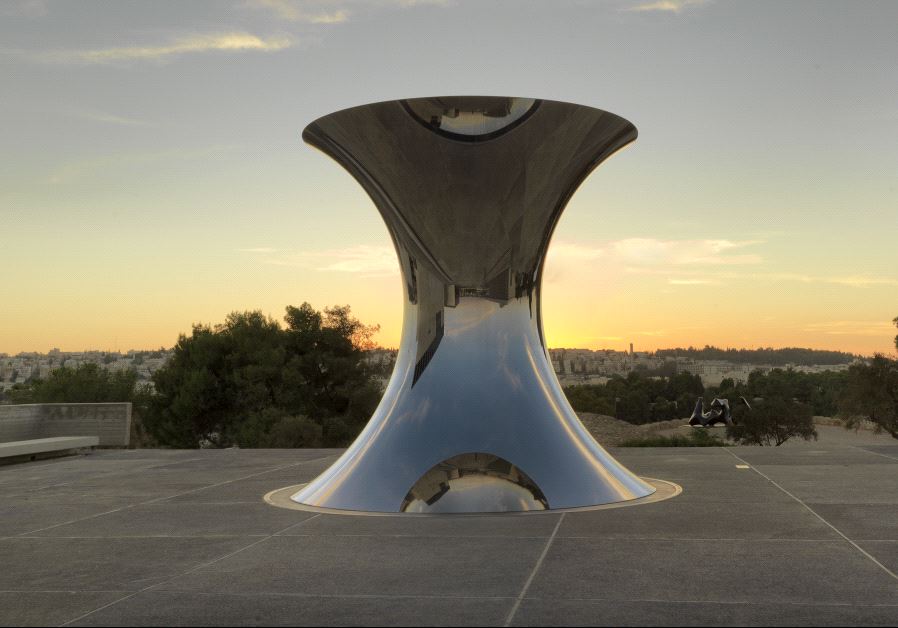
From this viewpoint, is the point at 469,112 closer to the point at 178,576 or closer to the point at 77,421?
the point at 178,576

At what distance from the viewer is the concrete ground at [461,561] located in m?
4.41

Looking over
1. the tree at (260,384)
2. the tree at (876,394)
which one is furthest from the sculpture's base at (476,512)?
the tree at (876,394)

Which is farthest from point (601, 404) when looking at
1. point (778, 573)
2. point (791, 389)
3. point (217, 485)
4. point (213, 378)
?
point (778, 573)

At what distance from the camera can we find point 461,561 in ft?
18.3

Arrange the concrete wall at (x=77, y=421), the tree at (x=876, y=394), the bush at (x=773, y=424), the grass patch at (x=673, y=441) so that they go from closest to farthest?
the concrete wall at (x=77, y=421)
the grass patch at (x=673, y=441)
the tree at (x=876, y=394)
the bush at (x=773, y=424)

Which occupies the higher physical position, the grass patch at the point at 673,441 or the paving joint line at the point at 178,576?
the paving joint line at the point at 178,576

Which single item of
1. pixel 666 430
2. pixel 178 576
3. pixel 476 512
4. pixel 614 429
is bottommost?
pixel 666 430

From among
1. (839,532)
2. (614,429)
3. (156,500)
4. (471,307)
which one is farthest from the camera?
(614,429)

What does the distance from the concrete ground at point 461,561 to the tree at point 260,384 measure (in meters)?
32.5

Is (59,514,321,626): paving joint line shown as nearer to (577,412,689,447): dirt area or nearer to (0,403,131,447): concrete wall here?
(0,403,131,447): concrete wall

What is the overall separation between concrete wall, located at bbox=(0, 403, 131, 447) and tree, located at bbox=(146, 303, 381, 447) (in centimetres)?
2316

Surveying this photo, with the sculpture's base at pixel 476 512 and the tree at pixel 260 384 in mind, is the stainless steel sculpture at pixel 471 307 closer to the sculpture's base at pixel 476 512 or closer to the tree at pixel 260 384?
the sculpture's base at pixel 476 512

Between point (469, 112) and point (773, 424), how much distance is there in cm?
5466

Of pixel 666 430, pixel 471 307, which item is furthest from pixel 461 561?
pixel 666 430
